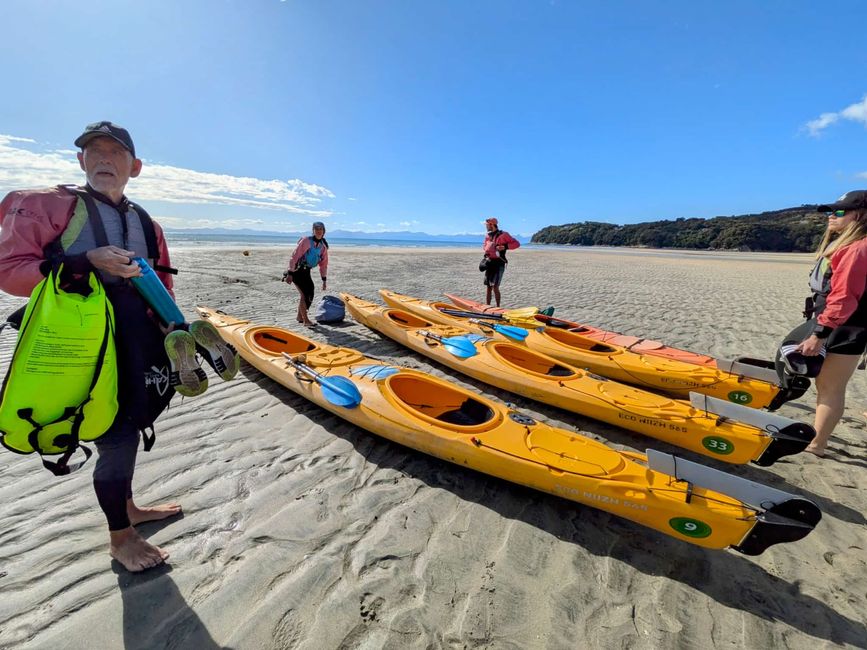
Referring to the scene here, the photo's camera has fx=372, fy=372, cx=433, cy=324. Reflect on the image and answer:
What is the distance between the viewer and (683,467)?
7.86 feet

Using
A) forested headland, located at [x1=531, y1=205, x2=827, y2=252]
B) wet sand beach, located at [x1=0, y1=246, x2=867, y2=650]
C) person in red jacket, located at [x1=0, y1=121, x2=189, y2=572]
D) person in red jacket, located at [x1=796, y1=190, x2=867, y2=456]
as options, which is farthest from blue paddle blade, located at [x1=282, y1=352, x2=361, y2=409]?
forested headland, located at [x1=531, y1=205, x2=827, y2=252]

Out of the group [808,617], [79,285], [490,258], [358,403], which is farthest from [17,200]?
[490,258]

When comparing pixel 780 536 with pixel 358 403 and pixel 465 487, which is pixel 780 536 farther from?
pixel 358 403

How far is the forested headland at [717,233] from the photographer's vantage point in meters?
57.5

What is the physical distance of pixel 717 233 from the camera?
2618 inches

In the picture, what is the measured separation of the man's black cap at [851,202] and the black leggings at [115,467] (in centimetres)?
484

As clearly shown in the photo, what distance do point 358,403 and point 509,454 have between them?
144 cm

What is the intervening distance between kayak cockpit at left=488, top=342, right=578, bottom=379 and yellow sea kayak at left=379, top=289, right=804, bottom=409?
0.47m

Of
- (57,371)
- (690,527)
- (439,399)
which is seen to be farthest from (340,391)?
(690,527)

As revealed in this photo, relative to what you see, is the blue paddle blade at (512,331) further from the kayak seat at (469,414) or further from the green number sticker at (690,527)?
the green number sticker at (690,527)

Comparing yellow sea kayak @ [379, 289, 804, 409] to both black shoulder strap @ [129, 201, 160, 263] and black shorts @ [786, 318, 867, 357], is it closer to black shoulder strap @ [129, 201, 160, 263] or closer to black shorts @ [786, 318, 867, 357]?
black shorts @ [786, 318, 867, 357]

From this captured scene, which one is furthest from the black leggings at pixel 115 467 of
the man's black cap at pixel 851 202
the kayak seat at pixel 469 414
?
the man's black cap at pixel 851 202

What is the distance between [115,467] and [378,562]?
1.48 metres

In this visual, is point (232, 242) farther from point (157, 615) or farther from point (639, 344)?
point (157, 615)
